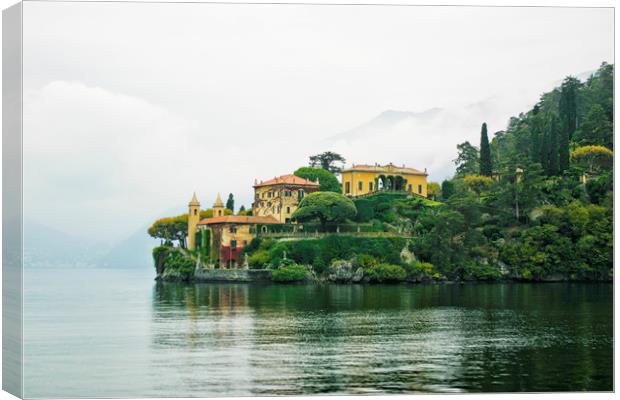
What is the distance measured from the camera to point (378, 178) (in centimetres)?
5897

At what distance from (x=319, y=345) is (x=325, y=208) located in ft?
Answer: 95.7

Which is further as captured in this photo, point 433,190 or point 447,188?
point 433,190

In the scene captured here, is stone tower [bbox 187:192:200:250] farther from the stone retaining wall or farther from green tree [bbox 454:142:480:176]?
green tree [bbox 454:142:480:176]

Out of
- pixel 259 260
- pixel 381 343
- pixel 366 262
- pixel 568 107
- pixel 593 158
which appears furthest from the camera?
→ pixel 568 107

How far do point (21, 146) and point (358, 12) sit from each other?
12.3 m

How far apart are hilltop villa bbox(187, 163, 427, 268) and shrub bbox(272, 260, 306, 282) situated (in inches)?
172

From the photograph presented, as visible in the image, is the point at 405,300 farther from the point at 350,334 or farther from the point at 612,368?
the point at 612,368

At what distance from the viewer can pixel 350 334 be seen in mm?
26969

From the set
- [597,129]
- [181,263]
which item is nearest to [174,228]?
[181,263]

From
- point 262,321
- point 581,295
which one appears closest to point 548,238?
point 581,295

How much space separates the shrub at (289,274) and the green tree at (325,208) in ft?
15.3

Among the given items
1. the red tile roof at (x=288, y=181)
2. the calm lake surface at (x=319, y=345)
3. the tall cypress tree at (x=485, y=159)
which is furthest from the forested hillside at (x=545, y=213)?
the calm lake surface at (x=319, y=345)

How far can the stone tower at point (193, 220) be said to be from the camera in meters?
57.2

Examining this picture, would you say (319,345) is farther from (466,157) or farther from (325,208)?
(466,157)
